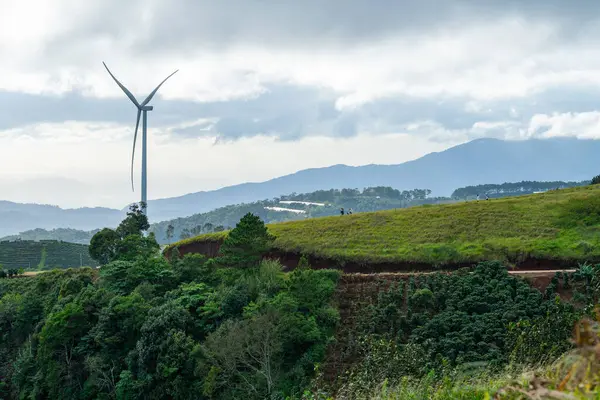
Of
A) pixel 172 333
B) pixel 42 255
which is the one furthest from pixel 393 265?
pixel 42 255

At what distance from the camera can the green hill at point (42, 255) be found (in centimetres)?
9994

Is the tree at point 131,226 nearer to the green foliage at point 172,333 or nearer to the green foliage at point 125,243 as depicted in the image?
the green foliage at point 125,243

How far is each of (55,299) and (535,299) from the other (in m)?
32.6

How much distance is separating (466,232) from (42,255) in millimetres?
87303

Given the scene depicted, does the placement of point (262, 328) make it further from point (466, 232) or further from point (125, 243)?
point (125, 243)

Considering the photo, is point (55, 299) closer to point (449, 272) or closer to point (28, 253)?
point (449, 272)

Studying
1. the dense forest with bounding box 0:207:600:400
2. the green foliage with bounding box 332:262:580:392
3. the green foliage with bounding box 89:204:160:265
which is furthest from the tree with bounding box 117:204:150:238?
the green foliage with bounding box 332:262:580:392

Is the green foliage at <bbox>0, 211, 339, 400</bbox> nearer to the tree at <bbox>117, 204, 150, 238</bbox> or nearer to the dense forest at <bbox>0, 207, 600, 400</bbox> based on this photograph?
the dense forest at <bbox>0, 207, 600, 400</bbox>

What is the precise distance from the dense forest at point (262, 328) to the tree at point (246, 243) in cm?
6

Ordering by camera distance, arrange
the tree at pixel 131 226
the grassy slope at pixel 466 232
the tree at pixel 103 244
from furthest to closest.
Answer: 1. the tree at pixel 131 226
2. the tree at pixel 103 244
3. the grassy slope at pixel 466 232

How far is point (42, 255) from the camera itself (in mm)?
107438

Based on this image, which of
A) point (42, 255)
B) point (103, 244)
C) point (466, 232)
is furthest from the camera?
point (42, 255)

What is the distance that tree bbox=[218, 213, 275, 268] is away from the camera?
118ft

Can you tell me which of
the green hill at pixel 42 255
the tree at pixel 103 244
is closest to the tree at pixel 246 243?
the tree at pixel 103 244
